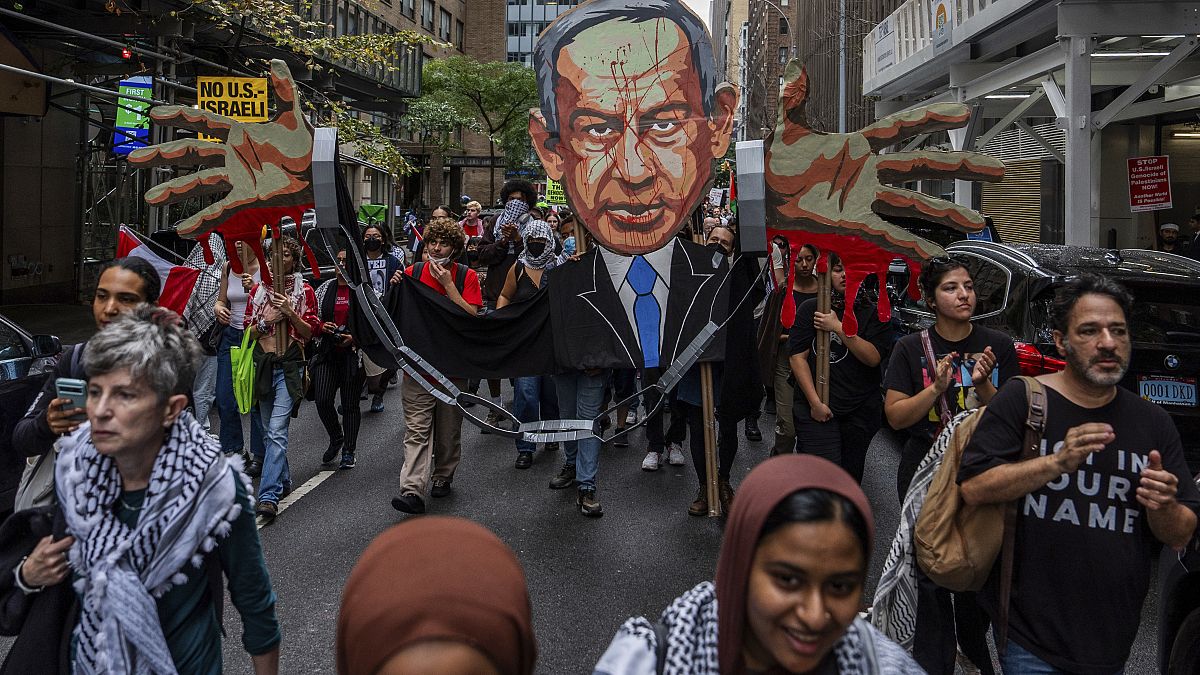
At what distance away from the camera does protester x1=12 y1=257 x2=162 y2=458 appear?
293cm

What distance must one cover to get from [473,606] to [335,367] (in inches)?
274

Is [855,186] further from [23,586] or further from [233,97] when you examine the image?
[233,97]

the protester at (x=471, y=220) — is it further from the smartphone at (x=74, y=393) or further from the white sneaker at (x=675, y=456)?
the smartphone at (x=74, y=393)

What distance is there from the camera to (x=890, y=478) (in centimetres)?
792

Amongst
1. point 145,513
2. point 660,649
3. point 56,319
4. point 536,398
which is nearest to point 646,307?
point 536,398

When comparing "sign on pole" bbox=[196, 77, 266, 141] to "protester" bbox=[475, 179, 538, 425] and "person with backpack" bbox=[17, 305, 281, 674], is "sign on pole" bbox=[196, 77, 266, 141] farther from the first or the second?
"person with backpack" bbox=[17, 305, 281, 674]

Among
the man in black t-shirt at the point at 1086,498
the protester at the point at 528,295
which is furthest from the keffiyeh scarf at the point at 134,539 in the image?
the protester at the point at 528,295

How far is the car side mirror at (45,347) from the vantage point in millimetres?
5957

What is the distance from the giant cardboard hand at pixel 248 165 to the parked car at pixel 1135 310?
455 cm

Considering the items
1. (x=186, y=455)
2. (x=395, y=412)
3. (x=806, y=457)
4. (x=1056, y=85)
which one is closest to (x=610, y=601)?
(x=186, y=455)

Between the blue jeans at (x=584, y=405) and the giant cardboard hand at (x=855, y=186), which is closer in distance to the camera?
the giant cardboard hand at (x=855, y=186)

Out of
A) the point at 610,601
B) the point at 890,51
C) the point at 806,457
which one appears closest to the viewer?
the point at 806,457

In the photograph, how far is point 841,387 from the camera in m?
5.70

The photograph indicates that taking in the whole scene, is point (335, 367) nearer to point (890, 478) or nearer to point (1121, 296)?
point (890, 478)
